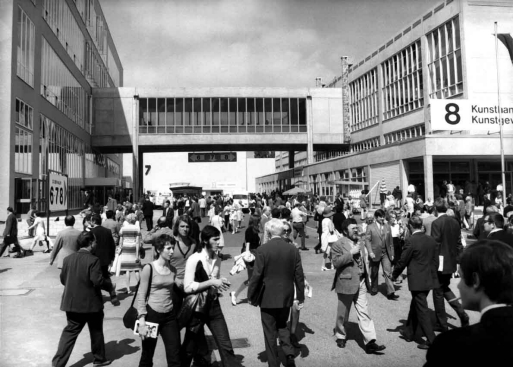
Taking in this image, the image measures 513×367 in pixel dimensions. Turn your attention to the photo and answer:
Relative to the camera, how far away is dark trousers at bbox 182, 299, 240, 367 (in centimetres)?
464

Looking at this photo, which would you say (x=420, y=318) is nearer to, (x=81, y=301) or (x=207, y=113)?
(x=81, y=301)

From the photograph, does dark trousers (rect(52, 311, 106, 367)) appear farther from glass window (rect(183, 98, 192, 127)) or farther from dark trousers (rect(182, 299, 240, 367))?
glass window (rect(183, 98, 192, 127))

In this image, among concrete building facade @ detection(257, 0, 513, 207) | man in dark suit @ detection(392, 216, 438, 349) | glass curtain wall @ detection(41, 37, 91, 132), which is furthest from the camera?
concrete building facade @ detection(257, 0, 513, 207)

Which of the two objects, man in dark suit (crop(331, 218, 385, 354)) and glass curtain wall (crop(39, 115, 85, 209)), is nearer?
man in dark suit (crop(331, 218, 385, 354))

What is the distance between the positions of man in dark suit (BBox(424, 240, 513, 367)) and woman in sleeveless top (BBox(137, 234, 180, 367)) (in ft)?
11.0

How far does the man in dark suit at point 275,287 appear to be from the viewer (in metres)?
4.94

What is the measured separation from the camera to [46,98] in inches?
1206

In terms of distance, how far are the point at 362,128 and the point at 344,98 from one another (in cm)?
447

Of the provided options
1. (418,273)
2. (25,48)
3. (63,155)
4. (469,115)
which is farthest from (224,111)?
(418,273)

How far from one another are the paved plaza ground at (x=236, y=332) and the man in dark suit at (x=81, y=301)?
1.58ft

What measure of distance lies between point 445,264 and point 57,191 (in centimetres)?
1525

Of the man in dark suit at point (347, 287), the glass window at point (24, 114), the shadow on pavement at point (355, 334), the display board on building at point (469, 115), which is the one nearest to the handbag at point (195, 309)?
the man in dark suit at point (347, 287)

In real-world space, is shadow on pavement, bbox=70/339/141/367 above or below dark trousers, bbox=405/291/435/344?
below

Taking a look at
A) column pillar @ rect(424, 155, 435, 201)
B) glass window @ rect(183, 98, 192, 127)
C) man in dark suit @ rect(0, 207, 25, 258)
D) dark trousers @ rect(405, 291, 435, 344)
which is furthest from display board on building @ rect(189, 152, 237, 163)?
dark trousers @ rect(405, 291, 435, 344)
